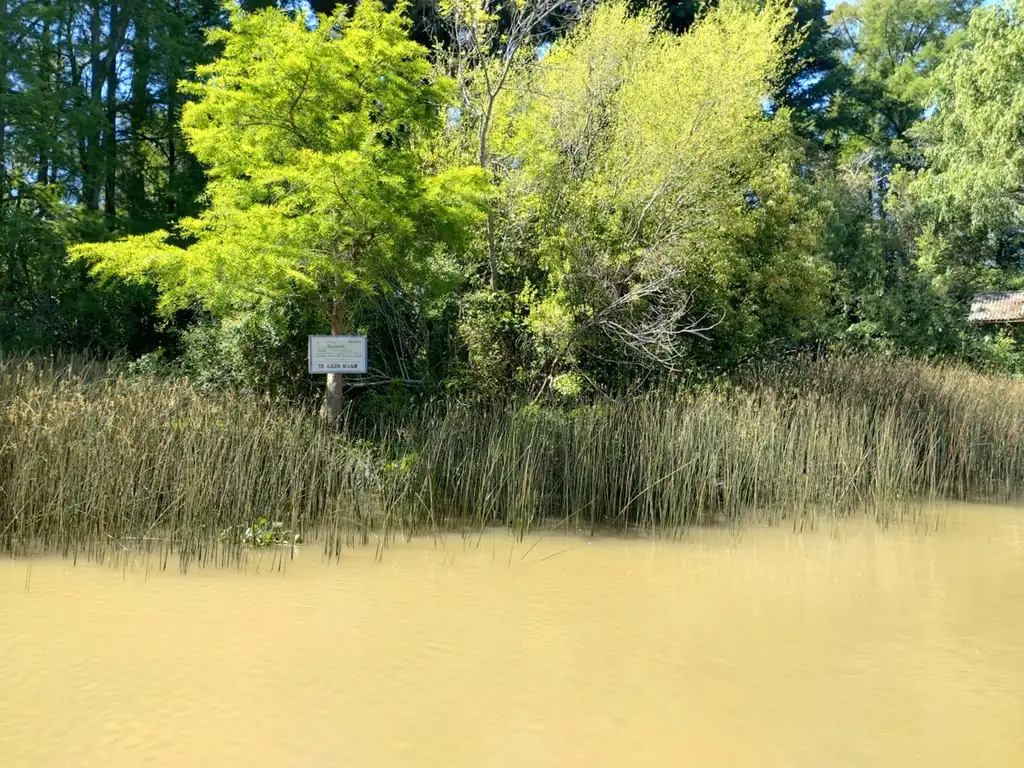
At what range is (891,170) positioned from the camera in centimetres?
2253

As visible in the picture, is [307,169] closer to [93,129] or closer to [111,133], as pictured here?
[93,129]

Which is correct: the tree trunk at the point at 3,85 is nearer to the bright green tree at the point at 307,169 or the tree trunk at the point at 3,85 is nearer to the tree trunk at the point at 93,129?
the tree trunk at the point at 93,129

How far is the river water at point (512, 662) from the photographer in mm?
2658

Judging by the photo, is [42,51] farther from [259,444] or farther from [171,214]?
[259,444]

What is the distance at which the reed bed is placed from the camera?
4.70m

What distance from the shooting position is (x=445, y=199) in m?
6.29

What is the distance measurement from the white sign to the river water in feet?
6.16

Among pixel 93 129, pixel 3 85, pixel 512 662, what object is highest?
pixel 3 85

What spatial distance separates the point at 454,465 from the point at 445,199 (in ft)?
6.76

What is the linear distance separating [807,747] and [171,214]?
1158 cm

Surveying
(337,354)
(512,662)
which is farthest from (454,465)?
(512,662)

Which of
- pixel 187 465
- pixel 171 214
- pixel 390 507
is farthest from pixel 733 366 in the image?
pixel 171 214

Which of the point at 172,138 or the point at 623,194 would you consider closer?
the point at 623,194

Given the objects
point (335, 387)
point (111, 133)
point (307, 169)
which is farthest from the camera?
point (111, 133)
